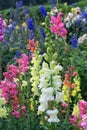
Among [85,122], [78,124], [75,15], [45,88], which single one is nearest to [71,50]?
[75,15]

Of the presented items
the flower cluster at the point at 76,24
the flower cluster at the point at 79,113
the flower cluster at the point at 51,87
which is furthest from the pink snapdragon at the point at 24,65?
the flower cluster at the point at 76,24

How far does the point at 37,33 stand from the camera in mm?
10164

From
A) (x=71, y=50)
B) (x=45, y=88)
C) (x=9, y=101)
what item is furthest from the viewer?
(x=71, y=50)

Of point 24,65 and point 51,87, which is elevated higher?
point 51,87

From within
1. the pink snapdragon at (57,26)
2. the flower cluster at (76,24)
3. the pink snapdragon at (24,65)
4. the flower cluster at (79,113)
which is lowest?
the flower cluster at (76,24)

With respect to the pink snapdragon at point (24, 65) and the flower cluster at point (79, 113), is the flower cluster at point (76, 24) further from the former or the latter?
the flower cluster at point (79, 113)

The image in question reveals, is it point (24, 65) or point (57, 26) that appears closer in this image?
point (24, 65)

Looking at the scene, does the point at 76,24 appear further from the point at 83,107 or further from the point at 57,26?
the point at 83,107

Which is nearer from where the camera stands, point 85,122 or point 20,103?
point 85,122

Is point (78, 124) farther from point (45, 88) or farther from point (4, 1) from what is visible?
point (4, 1)

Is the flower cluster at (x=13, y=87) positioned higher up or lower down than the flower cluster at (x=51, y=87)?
lower down

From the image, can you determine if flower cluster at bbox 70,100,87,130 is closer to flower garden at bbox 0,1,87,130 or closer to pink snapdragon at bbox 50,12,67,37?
flower garden at bbox 0,1,87,130

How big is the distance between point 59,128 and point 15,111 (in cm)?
57

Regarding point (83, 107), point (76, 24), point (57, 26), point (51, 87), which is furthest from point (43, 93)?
point (76, 24)
